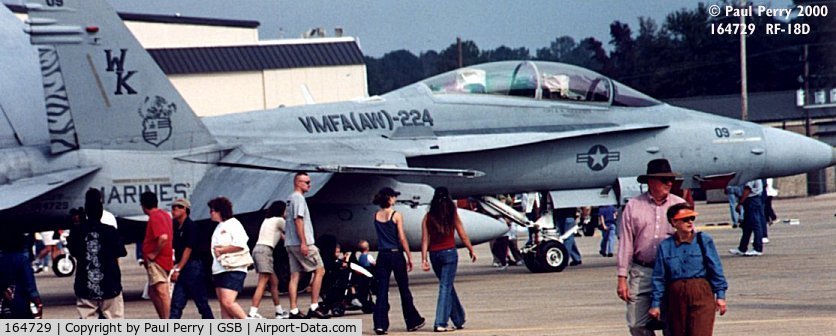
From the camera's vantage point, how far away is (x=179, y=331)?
9.45m

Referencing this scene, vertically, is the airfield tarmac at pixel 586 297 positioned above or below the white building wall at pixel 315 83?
below

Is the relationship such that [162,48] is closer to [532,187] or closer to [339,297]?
[532,187]

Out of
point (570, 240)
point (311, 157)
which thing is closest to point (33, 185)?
point (311, 157)

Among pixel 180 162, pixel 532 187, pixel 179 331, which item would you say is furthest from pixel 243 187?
pixel 179 331

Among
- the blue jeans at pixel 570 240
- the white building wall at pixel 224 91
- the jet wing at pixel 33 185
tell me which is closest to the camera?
the jet wing at pixel 33 185

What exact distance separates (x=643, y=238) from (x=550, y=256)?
11.5 metres

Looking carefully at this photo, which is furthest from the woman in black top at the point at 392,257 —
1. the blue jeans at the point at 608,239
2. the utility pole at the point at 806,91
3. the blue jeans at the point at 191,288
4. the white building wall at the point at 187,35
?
the utility pole at the point at 806,91

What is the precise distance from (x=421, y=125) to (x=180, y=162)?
12.5 feet

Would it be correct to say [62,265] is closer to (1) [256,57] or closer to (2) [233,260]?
(2) [233,260]

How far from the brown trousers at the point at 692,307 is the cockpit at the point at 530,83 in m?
11.9

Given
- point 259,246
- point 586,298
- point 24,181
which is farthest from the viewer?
point 24,181

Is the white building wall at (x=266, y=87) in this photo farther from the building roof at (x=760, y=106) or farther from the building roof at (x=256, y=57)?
the building roof at (x=760, y=106)

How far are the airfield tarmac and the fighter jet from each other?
1188 millimetres

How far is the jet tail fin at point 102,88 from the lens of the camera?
18.6m
